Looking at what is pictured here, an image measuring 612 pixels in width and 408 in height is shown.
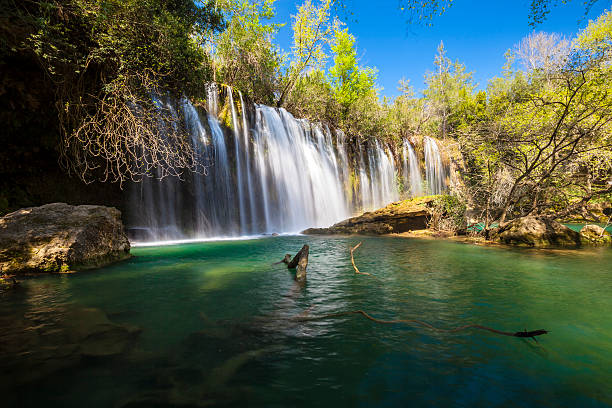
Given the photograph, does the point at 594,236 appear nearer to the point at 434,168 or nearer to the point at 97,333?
the point at 97,333

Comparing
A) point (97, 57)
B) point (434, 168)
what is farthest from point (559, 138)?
point (434, 168)

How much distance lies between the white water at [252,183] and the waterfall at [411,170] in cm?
679

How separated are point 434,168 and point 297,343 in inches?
1313

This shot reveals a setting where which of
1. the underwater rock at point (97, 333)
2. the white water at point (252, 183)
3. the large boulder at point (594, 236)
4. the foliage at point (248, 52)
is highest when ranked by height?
the foliage at point (248, 52)

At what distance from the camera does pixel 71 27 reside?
775 cm

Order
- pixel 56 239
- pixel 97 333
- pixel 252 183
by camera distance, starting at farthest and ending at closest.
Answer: pixel 252 183 → pixel 56 239 → pixel 97 333

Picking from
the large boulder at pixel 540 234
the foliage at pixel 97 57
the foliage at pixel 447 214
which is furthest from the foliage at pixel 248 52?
the large boulder at pixel 540 234

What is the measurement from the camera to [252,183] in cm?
1616

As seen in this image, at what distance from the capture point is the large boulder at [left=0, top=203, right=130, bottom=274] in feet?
18.6

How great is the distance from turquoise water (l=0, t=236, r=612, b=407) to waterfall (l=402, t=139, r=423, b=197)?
79.5 feet

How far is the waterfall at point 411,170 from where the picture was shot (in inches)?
1150

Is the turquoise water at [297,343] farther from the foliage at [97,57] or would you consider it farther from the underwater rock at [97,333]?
the foliage at [97,57]

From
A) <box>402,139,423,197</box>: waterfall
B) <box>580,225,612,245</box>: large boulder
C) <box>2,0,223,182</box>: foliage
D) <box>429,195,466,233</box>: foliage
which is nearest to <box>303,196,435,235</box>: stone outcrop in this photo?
<box>429,195,466,233</box>: foliage

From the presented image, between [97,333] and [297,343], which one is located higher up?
[97,333]
